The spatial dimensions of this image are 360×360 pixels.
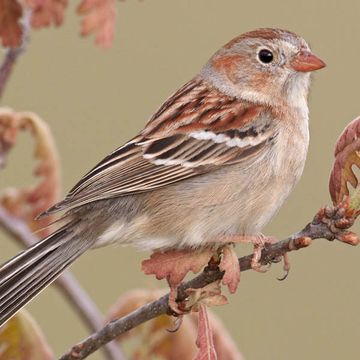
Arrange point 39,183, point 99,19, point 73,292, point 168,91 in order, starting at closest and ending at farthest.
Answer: point 73,292 < point 99,19 < point 39,183 < point 168,91

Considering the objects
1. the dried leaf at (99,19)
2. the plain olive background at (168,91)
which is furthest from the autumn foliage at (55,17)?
the plain olive background at (168,91)

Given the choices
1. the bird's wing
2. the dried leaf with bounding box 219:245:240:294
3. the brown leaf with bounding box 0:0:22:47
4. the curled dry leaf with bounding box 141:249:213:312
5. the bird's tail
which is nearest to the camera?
the dried leaf with bounding box 219:245:240:294

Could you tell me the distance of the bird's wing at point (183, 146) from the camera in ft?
12.8

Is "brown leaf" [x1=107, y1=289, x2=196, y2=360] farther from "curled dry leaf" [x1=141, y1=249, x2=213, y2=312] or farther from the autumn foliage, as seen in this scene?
the autumn foliage

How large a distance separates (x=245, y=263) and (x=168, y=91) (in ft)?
13.6

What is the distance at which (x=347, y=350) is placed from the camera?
626 centimetres

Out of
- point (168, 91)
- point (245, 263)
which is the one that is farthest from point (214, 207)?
point (168, 91)

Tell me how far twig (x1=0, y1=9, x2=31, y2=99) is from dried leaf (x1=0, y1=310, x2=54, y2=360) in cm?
77

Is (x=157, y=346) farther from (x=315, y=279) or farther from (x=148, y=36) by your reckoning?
(x=148, y=36)

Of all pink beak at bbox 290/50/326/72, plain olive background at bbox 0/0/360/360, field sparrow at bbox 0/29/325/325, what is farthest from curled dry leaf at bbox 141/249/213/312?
plain olive background at bbox 0/0/360/360

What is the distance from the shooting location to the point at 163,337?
394 centimetres

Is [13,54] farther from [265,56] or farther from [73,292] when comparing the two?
[265,56]

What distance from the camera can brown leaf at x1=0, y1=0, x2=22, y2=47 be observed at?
3.66m

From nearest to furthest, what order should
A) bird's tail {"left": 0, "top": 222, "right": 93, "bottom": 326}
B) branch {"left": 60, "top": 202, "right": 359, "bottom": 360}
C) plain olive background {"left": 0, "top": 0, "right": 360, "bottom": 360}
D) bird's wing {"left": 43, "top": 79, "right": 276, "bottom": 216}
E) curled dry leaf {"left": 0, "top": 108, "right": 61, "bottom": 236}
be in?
branch {"left": 60, "top": 202, "right": 359, "bottom": 360} → bird's tail {"left": 0, "top": 222, "right": 93, "bottom": 326} → bird's wing {"left": 43, "top": 79, "right": 276, "bottom": 216} → curled dry leaf {"left": 0, "top": 108, "right": 61, "bottom": 236} → plain olive background {"left": 0, "top": 0, "right": 360, "bottom": 360}
